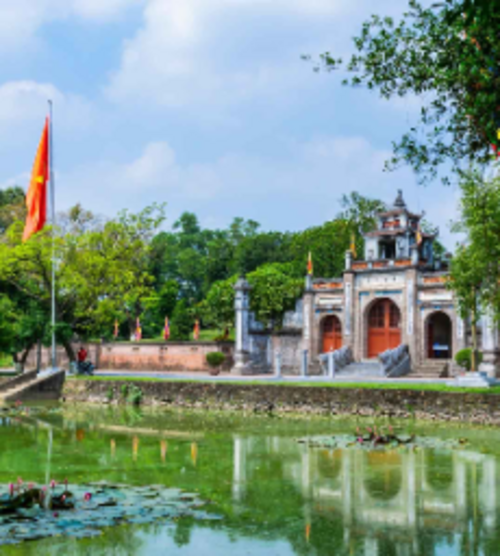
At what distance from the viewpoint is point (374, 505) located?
991cm

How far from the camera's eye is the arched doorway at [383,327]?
3475cm

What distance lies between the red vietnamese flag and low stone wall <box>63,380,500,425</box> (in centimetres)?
660

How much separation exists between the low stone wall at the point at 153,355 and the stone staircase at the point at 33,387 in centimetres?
818

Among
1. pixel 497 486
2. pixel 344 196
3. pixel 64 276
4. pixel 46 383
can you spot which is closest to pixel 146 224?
pixel 64 276

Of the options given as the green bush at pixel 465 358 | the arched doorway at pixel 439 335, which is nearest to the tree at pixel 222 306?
the arched doorway at pixel 439 335

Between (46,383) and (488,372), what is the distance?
17174 mm

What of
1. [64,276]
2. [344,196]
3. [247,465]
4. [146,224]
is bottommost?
[247,465]

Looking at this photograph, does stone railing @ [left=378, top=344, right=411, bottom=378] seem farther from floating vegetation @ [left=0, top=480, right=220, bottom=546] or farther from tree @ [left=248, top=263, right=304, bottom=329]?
floating vegetation @ [left=0, top=480, right=220, bottom=546]

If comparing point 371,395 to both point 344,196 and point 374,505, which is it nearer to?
point 374,505


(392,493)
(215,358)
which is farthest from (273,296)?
(392,493)

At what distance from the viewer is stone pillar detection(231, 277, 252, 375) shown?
36078 mm

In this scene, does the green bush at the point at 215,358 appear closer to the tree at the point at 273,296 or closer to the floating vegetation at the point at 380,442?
the tree at the point at 273,296

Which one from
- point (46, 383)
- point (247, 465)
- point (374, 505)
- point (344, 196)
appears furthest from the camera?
point (344, 196)

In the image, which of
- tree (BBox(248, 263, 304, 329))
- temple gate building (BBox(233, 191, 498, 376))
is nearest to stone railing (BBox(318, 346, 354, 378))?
temple gate building (BBox(233, 191, 498, 376))
